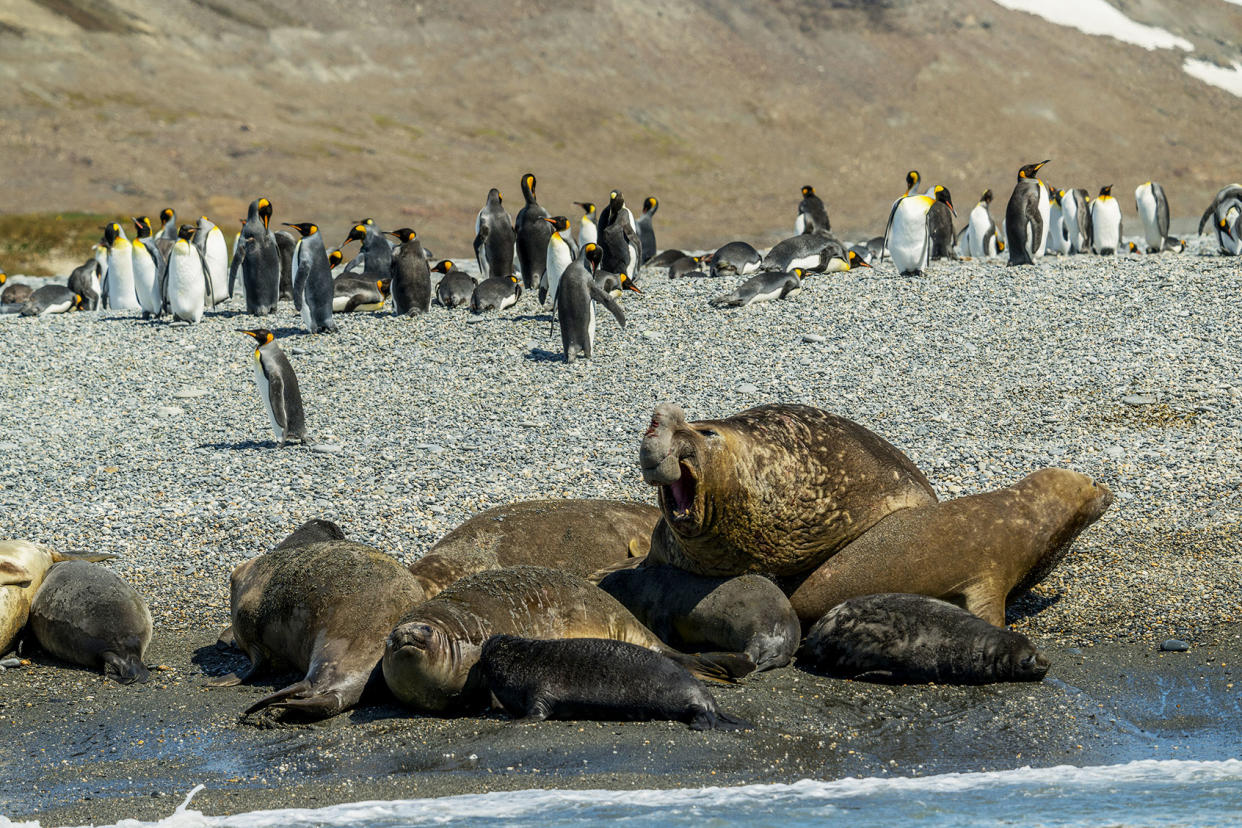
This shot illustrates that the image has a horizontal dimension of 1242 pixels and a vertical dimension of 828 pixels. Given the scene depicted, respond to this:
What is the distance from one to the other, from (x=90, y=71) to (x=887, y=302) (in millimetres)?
47895

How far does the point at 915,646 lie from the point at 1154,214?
17290 mm

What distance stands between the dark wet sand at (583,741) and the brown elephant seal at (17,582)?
0.52 meters

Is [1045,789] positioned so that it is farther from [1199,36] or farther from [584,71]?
[1199,36]

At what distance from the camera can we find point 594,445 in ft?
31.8

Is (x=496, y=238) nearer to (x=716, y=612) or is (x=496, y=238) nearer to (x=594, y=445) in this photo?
(x=594, y=445)

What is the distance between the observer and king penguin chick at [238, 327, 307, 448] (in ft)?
34.2

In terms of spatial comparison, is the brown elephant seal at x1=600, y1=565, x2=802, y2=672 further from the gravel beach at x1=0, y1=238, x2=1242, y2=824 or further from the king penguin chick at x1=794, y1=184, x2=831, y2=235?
the king penguin chick at x1=794, y1=184, x2=831, y2=235

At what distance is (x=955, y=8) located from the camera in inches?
2785

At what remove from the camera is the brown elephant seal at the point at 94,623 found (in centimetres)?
567

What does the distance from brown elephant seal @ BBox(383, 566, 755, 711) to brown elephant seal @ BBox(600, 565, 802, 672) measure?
0.20 m

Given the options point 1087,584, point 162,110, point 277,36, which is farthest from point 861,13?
point 1087,584

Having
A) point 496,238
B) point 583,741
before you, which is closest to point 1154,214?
point 496,238

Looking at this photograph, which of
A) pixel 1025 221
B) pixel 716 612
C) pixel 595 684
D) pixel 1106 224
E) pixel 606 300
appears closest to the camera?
pixel 595 684

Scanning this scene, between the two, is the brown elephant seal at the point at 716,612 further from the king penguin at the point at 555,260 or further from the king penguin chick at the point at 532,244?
the king penguin chick at the point at 532,244
